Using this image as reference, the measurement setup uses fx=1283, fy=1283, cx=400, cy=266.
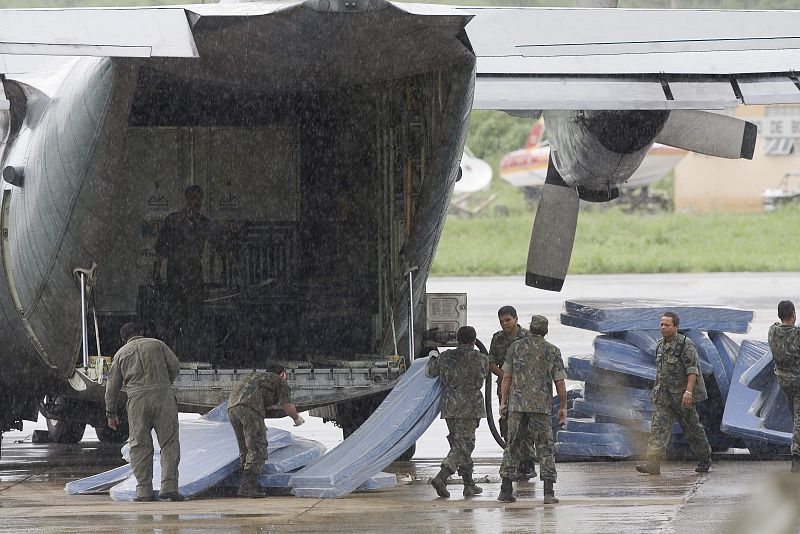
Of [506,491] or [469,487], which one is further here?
[469,487]

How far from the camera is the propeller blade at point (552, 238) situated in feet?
41.3

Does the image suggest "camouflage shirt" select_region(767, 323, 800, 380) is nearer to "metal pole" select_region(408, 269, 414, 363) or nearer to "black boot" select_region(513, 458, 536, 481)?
"black boot" select_region(513, 458, 536, 481)

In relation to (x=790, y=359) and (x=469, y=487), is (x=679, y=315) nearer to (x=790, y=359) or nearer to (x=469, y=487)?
(x=790, y=359)

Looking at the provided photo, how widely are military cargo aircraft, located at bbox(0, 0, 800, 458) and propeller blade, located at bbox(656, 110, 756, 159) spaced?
0.02 meters

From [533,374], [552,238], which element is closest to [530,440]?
[533,374]

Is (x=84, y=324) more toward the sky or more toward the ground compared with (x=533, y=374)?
more toward the sky

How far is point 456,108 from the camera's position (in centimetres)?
864

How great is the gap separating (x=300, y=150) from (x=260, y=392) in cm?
364

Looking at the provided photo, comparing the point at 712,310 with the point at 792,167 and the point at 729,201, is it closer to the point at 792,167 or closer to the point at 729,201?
the point at 729,201

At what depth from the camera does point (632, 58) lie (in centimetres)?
991

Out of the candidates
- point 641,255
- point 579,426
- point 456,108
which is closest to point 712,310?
point 579,426

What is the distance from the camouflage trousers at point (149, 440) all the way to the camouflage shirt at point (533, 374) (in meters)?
2.42

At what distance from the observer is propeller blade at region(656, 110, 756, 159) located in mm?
11227

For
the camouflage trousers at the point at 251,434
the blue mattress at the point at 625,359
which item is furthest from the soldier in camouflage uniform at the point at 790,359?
the camouflage trousers at the point at 251,434
